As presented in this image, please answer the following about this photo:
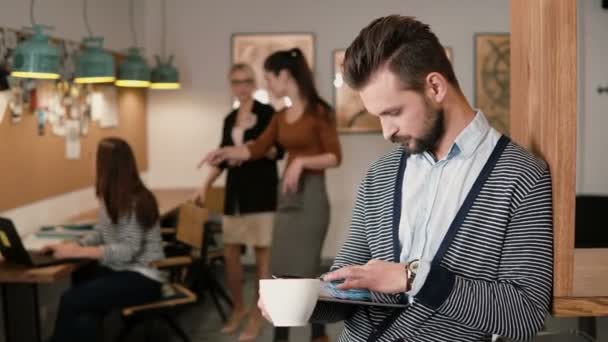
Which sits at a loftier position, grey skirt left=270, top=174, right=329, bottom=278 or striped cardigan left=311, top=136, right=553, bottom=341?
striped cardigan left=311, top=136, right=553, bottom=341

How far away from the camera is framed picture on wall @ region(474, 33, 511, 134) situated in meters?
6.76

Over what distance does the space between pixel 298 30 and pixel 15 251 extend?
380cm

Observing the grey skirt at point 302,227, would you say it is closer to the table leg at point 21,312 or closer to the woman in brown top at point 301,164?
the woman in brown top at point 301,164

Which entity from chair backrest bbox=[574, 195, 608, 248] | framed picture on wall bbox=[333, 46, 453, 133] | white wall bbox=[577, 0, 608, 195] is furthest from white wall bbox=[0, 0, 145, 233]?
white wall bbox=[577, 0, 608, 195]

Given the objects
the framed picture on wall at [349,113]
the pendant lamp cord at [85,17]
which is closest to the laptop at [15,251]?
the pendant lamp cord at [85,17]

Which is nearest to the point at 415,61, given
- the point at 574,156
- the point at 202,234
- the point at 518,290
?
the point at 574,156

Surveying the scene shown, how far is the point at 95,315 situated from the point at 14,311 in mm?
385

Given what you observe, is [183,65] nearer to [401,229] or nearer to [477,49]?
[477,49]

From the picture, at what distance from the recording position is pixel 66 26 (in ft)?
16.4

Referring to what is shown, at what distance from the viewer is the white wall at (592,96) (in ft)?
22.1

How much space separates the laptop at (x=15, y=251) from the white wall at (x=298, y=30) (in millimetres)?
→ 3309

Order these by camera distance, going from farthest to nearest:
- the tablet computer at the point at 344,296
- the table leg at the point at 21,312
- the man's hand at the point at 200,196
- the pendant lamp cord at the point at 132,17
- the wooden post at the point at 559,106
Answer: the pendant lamp cord at the point at 132,17 → the man's hand at the point at 200,196 → the table leg at the point at 21,312 → the tablet computer at the point at 344,296 → the wooden post at the point at 559,106

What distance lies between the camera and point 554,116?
1.34 meters

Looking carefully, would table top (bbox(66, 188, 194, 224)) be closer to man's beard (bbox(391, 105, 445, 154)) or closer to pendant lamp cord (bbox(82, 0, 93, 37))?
pendant lamp cord (bbox(82, 0, 93, 37))
